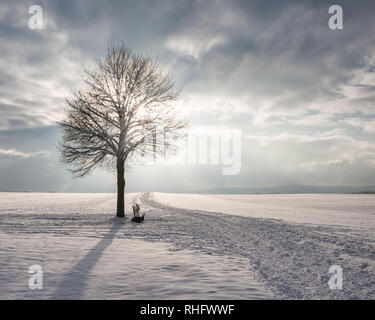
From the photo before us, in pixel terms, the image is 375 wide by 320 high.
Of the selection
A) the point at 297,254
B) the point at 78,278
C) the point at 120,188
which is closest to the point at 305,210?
the point at 120,188

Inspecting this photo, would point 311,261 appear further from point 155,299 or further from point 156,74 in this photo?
point 156,74

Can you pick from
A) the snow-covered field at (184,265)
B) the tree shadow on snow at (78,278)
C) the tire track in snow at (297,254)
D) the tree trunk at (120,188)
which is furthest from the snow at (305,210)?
the tree shadow on snow at (78,278)

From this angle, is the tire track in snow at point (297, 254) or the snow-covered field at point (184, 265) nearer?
the snow-covered field at point (184, 265)

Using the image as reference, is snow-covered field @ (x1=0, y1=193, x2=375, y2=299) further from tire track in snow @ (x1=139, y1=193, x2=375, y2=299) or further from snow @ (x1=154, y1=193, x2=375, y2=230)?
snow @ (x1=154, y1=193, x2=375, y2=230)

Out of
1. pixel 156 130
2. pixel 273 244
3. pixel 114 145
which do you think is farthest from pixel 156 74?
pixel 273 244

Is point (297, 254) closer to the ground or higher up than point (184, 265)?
closer to the ground

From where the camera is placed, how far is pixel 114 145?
20359mm

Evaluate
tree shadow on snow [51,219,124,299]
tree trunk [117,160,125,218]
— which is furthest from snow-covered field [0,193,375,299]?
tree trunk [117,160,125,218]

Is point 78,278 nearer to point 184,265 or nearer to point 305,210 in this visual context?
point 184,265

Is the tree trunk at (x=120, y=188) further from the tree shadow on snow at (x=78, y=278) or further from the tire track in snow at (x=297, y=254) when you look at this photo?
the tree shadow on snow at (x=78, y=278)

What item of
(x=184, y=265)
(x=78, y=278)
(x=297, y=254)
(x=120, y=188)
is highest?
(x=120, y=188)
